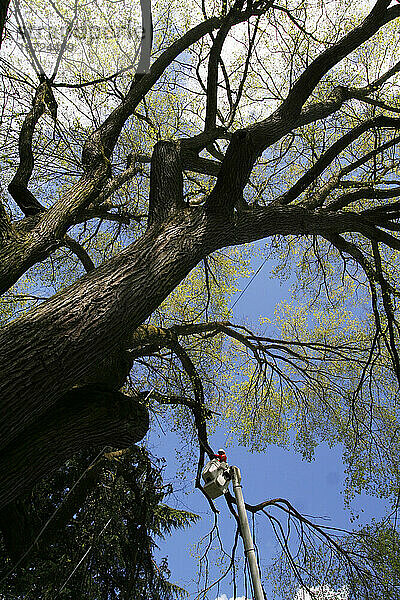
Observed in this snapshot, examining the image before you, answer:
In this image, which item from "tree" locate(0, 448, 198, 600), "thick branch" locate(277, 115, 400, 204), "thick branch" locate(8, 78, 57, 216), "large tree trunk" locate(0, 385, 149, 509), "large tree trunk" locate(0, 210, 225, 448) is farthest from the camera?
"thick branch" locate(277, 115, 400, 204)

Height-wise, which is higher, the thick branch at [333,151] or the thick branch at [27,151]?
the thick branch at [333,151]

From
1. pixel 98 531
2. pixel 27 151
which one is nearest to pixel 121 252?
pixel 27 151

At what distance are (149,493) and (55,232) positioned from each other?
10.3 feet

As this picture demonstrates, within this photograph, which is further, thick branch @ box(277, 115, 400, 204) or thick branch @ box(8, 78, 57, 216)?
thick branch @ box(277, 115, 400, 204)

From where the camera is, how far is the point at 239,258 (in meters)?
→ 7.82

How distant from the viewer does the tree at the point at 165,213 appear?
2875 millimetres

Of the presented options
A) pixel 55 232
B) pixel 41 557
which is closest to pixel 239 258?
pixel 55 232

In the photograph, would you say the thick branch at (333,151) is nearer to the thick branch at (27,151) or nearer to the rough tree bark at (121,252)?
the rough tree bark at (121,252)

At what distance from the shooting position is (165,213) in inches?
148

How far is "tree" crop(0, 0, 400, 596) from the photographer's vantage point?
2875 mm

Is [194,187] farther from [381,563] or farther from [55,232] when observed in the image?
[381,563]

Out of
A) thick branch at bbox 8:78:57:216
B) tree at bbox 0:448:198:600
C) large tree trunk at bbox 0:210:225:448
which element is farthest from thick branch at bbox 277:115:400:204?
tree at bbox 0:448:198:600

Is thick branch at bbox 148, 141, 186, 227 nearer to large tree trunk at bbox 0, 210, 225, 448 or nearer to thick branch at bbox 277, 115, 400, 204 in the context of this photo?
large tree trunk at bbox 0, 210, 225, 448

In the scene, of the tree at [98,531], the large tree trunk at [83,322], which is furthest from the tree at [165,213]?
the tree at [98,531]
